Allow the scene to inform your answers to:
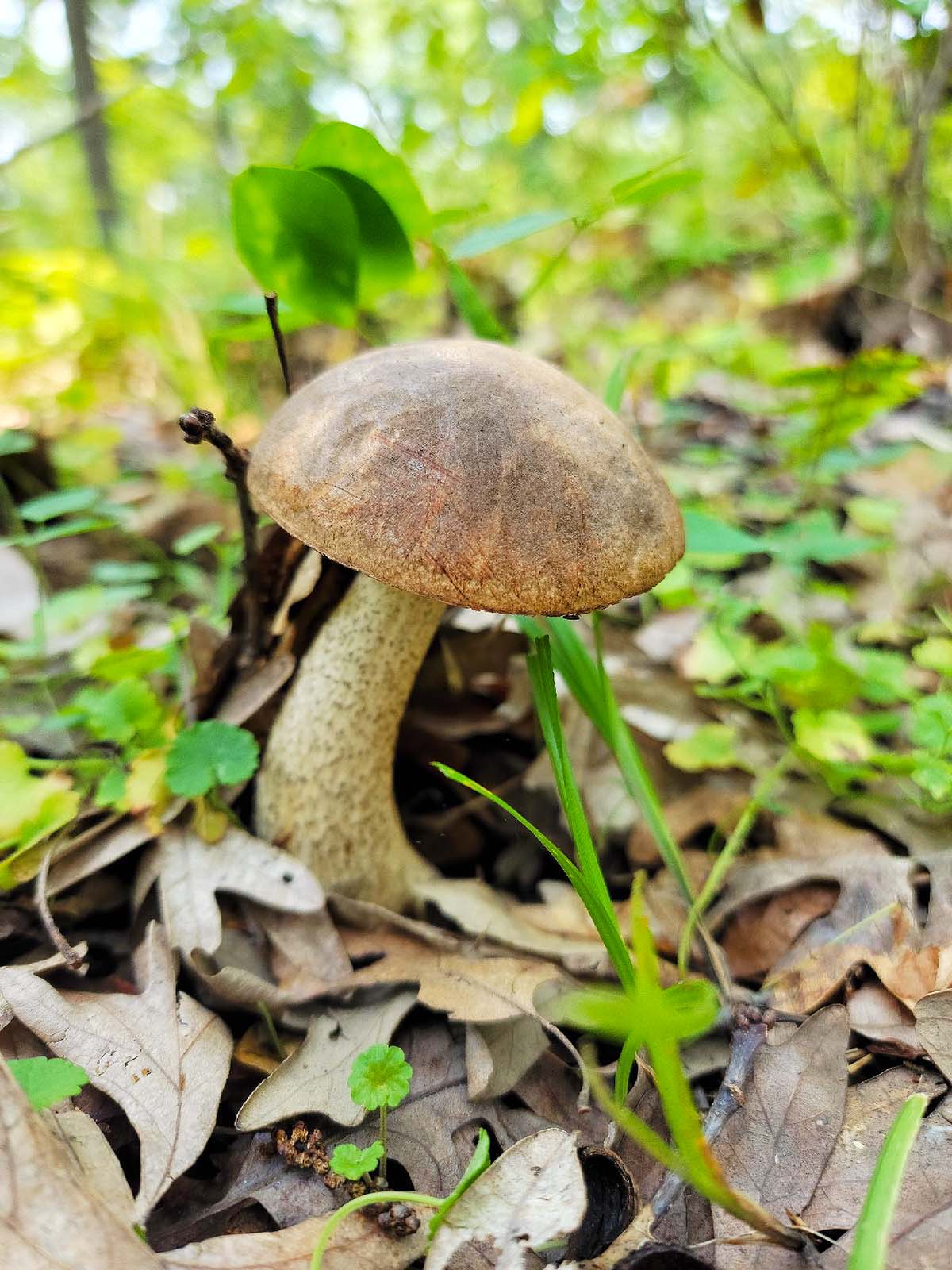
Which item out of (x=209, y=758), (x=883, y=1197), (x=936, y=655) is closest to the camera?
(x=883, y=1197)

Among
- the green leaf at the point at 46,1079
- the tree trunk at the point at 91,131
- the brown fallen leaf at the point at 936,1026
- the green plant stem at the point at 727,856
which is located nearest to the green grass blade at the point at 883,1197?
Answer: the brown fallen leaf at the point at 936,1026

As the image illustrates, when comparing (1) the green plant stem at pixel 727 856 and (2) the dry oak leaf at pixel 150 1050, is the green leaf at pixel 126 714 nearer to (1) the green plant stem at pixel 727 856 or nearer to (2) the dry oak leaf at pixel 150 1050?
(2) the dry oak leaf at pixel 150 1050

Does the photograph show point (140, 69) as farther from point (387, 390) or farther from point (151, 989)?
point (151, 989)

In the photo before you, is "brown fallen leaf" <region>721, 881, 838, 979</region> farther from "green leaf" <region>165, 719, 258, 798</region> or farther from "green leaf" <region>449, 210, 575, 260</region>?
"green leaf" <region>449, 210, 575, 260</region>

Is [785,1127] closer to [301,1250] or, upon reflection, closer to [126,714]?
[301,1250]

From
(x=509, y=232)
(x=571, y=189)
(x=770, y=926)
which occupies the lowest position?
(x=770, y=926)

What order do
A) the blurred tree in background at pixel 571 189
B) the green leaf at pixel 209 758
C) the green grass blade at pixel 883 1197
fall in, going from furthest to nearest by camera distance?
the blurred tree in background at pixel 571 189 < the green leaf at pixel 209 758 < the green grass blade at pixel 883 1197

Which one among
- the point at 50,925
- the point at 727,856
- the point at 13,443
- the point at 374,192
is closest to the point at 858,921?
the point at 727,856
